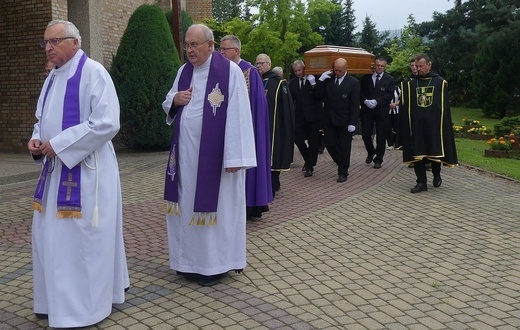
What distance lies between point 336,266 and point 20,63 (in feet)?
33.7

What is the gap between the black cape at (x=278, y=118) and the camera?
8.76 m

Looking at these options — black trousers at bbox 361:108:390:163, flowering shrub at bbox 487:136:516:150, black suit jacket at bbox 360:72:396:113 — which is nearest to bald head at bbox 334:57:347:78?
black suit jacket at bbox 360:72:396:113

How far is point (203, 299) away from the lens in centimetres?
488

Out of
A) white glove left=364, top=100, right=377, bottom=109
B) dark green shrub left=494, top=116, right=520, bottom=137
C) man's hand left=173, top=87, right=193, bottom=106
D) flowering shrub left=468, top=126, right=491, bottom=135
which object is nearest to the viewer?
man's hand left=173, top=87, right=193, bottom=106

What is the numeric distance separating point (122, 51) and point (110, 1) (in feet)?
5.78

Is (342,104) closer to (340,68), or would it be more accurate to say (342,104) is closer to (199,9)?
(340,68)

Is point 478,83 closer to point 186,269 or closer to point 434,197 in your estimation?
point 434,197

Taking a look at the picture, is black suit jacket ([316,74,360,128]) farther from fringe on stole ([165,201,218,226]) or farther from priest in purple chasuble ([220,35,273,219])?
fringe on stole ([165,201,218,226])

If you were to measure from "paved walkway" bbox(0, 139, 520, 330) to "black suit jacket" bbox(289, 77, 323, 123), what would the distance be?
2027mm

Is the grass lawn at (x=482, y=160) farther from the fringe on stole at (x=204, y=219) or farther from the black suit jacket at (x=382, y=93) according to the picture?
the fringe on stole at (x=204, y=219)

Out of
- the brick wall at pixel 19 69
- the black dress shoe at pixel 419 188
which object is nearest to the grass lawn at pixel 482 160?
the black dress shoe at pixel 419 188

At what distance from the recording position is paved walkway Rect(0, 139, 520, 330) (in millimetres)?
4535

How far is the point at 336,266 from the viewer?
577cm

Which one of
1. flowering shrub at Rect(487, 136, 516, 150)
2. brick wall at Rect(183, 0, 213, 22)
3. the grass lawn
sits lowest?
the grass lawn
